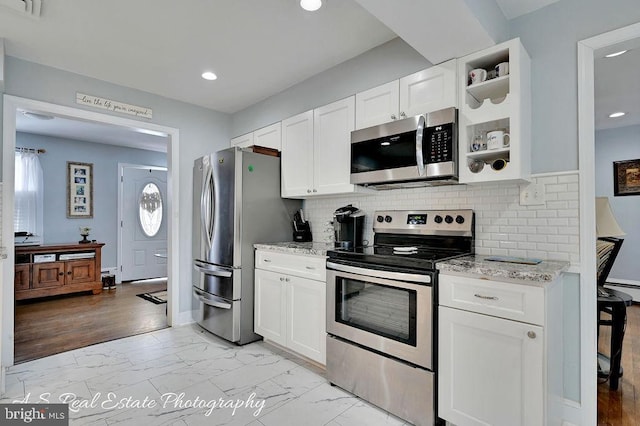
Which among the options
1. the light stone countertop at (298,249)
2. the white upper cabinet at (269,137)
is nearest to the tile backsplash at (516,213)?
the light stone countertop at (298,249)

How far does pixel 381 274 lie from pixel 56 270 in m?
5.08

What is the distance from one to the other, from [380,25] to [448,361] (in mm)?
2163

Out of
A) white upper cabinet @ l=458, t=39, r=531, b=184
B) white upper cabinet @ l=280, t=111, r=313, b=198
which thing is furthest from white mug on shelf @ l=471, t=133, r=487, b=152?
white upper cabinet @ l=280, t=111, r=313, b=198

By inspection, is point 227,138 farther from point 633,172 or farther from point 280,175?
point 633,172

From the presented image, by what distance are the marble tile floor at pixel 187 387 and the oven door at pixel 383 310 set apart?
0.43 metres

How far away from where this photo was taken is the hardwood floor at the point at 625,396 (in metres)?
1.86

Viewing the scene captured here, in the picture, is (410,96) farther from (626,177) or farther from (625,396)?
(626,177)

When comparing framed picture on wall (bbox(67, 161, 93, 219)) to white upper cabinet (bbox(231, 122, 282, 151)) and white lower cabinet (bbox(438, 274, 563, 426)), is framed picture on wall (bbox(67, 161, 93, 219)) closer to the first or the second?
white upper cabinet (bbox(231, 122, 282, 151))

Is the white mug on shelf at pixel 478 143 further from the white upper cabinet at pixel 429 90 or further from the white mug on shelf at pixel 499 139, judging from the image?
the white upper cabinet at pixel 429 90

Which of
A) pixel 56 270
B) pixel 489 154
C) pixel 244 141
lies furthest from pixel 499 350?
pixel 56 270

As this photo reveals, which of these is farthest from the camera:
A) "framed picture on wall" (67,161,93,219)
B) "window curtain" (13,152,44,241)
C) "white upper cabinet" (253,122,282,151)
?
"framed picture on wall" (67,161,93,219)

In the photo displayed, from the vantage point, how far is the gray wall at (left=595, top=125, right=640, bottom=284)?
14.7ft

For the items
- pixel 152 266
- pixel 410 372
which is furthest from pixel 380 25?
pixel 152 266

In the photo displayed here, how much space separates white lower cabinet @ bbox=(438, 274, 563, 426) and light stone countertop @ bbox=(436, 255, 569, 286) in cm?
3
